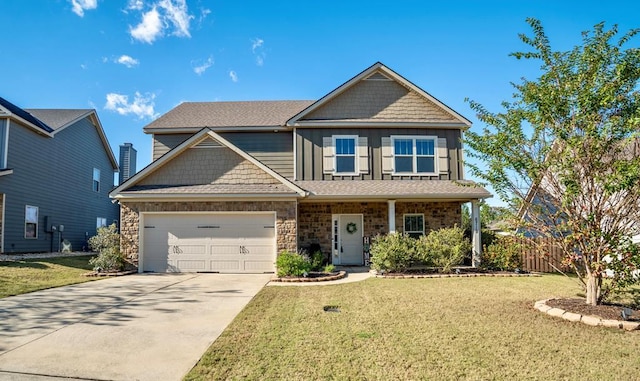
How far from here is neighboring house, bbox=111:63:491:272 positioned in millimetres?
12555

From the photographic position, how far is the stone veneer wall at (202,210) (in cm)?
1241

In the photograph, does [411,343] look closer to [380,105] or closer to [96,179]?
→ [380,105]

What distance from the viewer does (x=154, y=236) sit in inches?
499

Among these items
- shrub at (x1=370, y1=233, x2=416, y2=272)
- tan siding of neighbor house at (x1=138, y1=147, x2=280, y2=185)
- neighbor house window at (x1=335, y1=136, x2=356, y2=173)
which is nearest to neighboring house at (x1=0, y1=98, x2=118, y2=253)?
tan siding of neighbor house at (x1=138, y1=147, x2=280, y2=185)

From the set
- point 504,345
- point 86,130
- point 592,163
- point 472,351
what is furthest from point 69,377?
point 86,130

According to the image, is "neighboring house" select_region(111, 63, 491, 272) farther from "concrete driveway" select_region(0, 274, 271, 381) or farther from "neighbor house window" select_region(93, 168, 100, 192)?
"neighbor house window" select_region(93, 168, 100, 192)

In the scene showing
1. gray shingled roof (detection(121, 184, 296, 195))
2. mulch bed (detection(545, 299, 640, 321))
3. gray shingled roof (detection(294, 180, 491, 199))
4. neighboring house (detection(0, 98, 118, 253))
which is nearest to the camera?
mulch bed (detection(545, 299, 640, 321))

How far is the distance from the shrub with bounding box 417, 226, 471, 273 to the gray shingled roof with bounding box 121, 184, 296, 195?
192 inches

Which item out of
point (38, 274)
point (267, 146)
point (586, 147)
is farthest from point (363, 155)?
point (38, 274)

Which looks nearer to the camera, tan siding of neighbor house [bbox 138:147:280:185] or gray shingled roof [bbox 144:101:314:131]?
tan siding of neighbor house [bbox 138:147:280:185]

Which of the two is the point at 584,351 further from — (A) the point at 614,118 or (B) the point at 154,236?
(B) the point at 154,236

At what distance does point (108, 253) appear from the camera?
12.1 m

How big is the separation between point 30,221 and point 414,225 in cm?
1694

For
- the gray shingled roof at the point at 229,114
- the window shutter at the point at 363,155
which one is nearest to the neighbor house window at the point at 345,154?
the window shutter at the point at 363,155
